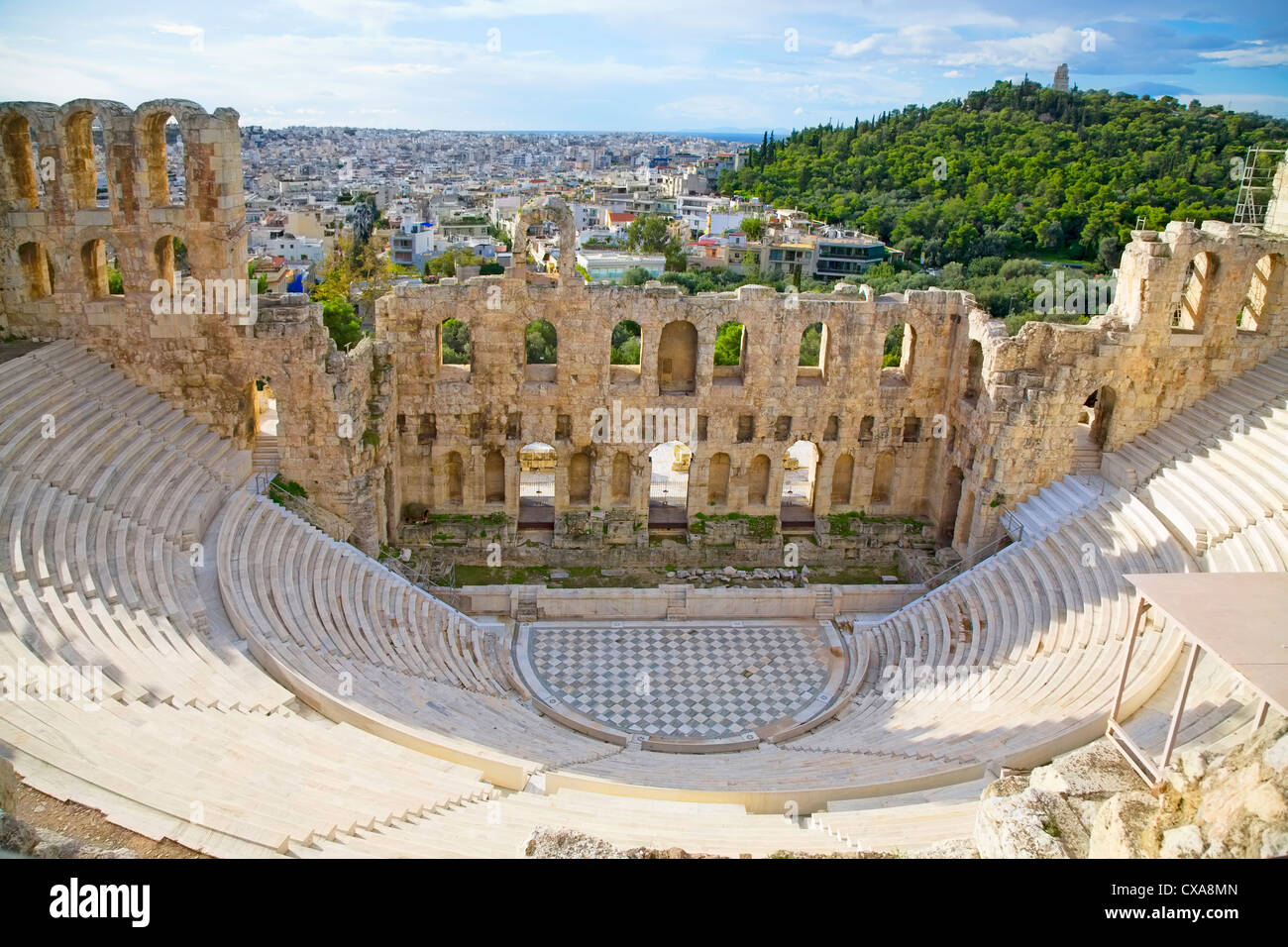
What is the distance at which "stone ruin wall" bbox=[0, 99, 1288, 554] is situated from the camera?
70.1ft

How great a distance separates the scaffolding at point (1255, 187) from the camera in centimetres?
2555

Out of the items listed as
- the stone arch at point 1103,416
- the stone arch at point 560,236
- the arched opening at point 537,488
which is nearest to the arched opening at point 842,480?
the stone arch at point 1103,416

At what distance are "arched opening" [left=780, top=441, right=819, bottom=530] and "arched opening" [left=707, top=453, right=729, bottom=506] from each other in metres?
1.70

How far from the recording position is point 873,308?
25297 millimetres

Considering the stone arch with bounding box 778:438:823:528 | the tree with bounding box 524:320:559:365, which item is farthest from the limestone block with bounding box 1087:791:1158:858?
the tree with bounding box 524:320:559:365

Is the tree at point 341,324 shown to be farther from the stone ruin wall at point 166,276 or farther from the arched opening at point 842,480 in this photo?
the arched opening at point 842,480

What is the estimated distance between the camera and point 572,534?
2611 cm

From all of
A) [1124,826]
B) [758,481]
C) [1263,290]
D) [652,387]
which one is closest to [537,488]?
[652,387]

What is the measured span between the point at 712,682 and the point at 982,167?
59.6 m

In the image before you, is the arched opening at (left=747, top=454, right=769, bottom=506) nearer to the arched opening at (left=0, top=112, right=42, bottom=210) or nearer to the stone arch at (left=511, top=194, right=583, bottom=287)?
the stone arch at (left=511, top=194, right=583, bottom=287)

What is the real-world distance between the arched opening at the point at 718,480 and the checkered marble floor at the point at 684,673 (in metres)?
4.60

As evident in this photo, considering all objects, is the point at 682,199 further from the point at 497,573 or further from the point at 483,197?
the point at 497,573

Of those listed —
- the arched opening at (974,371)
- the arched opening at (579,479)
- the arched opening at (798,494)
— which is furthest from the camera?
the arched opening at (798,494)
